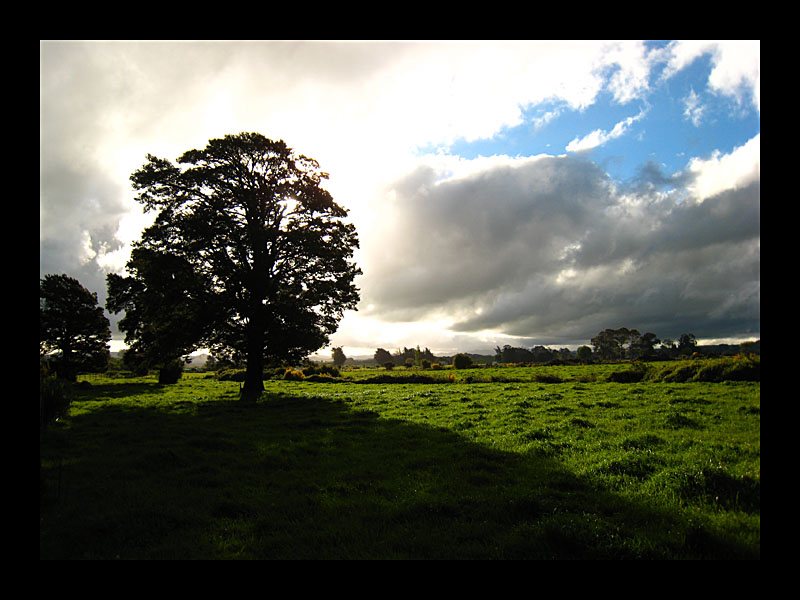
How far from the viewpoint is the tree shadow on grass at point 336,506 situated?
15.8 ft

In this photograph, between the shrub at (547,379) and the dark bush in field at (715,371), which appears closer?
the dark bush in field at (715,371)

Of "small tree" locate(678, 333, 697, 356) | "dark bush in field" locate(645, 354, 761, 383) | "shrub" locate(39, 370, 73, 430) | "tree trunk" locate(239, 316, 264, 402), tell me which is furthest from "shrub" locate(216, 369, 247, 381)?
"small tree" locate(678, 333, 697, 356)

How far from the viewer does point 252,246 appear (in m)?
21.7

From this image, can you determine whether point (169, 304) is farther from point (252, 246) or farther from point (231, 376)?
point (231, 376)

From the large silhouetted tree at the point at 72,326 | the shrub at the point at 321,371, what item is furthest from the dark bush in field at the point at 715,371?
the large silhouetted tree at the point at 72,326

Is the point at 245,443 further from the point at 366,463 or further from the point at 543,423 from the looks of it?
the point at 543,423

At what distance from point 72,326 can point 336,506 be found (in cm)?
5128

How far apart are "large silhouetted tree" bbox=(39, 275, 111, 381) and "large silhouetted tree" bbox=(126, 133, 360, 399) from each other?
102ft

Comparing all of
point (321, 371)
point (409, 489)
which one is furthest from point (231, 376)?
point (409, 489)

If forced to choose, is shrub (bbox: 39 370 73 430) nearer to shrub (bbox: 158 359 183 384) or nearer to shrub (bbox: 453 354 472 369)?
shrub (bbox: 158 359 183 384)

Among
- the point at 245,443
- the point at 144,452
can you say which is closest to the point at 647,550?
the point at 245,443

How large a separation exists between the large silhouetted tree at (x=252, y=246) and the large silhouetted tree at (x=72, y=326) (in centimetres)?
3110

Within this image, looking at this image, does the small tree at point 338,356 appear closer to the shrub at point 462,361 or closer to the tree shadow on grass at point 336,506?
the shrub at point 462,361
